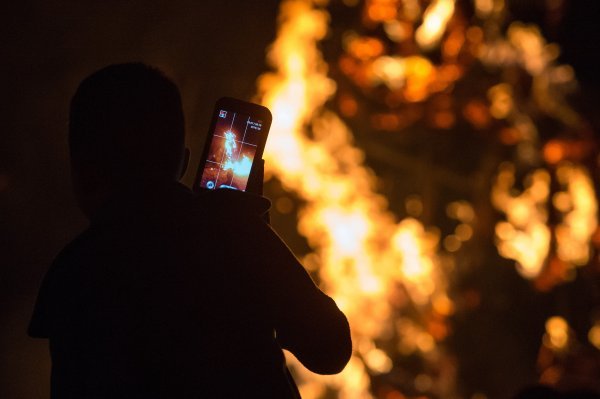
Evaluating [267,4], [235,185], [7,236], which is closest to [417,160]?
[267,4]

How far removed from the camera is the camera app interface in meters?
1.39

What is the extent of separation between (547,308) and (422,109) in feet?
4.78

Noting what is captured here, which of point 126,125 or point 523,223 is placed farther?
point 523,223

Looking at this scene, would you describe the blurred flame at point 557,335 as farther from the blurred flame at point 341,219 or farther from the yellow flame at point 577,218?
the blurred flame at point 341,219

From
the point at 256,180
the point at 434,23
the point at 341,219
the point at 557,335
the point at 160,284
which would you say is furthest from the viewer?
the point at 557,335

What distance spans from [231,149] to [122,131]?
344 mm

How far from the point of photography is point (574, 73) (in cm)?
447

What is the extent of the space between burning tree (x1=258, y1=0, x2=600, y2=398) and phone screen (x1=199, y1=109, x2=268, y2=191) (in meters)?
2.00

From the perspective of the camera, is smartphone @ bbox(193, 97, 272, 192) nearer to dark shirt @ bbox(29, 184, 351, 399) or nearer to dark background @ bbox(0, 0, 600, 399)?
dark shirt @ bbox(29, 184, 351, 399)

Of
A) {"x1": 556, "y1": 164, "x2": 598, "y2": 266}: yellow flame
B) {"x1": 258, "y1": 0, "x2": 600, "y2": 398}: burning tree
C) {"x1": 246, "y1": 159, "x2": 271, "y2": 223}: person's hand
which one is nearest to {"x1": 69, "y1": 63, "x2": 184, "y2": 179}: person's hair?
{"x1": 246, "y1": 159, "x2": 271, "y2": 223}: person's hand

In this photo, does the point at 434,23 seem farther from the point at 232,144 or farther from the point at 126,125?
the point at 126,125

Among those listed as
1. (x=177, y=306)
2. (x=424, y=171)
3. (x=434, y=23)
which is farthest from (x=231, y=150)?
(x=424, y=171)

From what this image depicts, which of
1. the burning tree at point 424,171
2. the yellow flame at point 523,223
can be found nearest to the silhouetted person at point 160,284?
the burning tree at point 424,171

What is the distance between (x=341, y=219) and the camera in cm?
383
